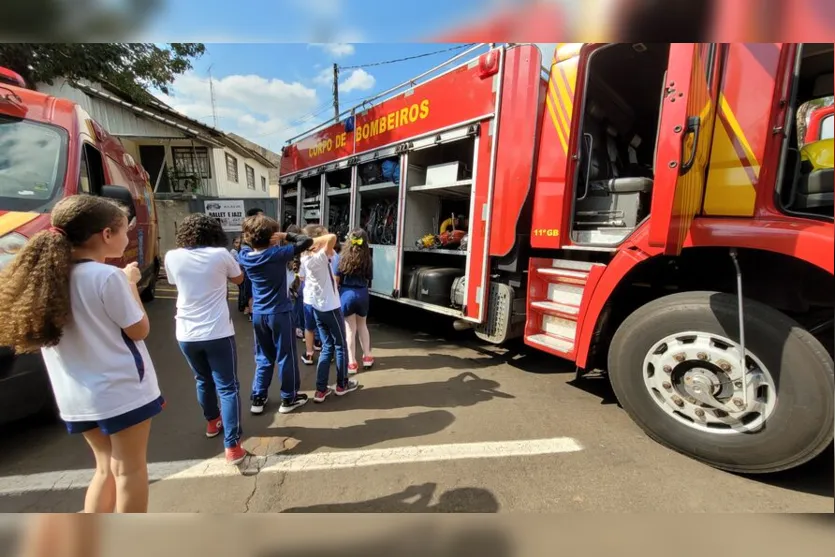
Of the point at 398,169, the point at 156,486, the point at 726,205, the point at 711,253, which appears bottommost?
the point at 156,486

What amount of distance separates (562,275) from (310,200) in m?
4.99

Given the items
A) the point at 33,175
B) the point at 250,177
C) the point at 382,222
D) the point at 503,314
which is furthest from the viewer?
the point at 250,177

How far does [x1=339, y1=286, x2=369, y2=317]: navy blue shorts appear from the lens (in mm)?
3713

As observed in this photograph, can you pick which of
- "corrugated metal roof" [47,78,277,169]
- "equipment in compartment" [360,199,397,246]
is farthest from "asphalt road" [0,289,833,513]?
"corrugated metal roof" [47,78,277,169]

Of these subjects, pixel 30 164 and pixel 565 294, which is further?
pixel 565 294

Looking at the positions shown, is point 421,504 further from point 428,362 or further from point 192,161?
point 192,161

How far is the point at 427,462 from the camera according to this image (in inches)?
92.7

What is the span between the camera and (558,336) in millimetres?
3100

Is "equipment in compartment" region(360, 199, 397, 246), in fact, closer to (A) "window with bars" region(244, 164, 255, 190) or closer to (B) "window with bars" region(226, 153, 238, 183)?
(B) "window with bars" region(226, 153, 238, 183)

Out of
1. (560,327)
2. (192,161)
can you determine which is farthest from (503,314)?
(192,161)

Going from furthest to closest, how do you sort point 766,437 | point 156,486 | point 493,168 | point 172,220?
point 172,220 → point 493,168 → point 156,486 → point 766,437

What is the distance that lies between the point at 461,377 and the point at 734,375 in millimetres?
2152
